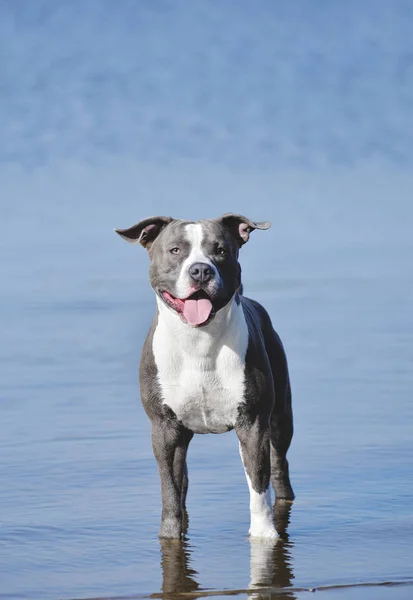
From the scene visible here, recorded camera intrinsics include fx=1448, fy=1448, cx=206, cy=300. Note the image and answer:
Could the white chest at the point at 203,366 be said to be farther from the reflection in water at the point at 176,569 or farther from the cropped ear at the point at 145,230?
the reflection in water at the point at 176,569

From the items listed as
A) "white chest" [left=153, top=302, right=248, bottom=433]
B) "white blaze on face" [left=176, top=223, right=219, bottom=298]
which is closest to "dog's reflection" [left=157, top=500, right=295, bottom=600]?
"white chest" [left=153, top=302, right=248, bottom=433]

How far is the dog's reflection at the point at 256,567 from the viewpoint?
6520 mm

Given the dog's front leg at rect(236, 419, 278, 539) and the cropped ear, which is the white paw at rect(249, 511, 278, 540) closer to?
the dog's front leg at rect(236, 419, 278, 539)

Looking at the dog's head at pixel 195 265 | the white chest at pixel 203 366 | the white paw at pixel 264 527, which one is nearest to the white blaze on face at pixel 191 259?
the dog's head at pixel 195 265

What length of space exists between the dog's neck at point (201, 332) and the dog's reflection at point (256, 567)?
99cm

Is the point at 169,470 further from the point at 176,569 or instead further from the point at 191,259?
the point at 191,259

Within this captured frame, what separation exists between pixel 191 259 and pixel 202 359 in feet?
1.83

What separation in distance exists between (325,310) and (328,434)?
8541 millimetres

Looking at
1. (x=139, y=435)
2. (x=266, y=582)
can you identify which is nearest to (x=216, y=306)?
(x=266, y=582)

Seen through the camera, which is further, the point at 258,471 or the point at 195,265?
the point at 258,471

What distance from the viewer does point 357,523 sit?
7.71 m

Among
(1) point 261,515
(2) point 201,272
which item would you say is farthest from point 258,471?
(2) point 201,272

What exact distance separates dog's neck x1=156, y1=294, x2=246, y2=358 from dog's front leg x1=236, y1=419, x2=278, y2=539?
17.6 inches

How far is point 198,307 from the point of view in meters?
6.91
